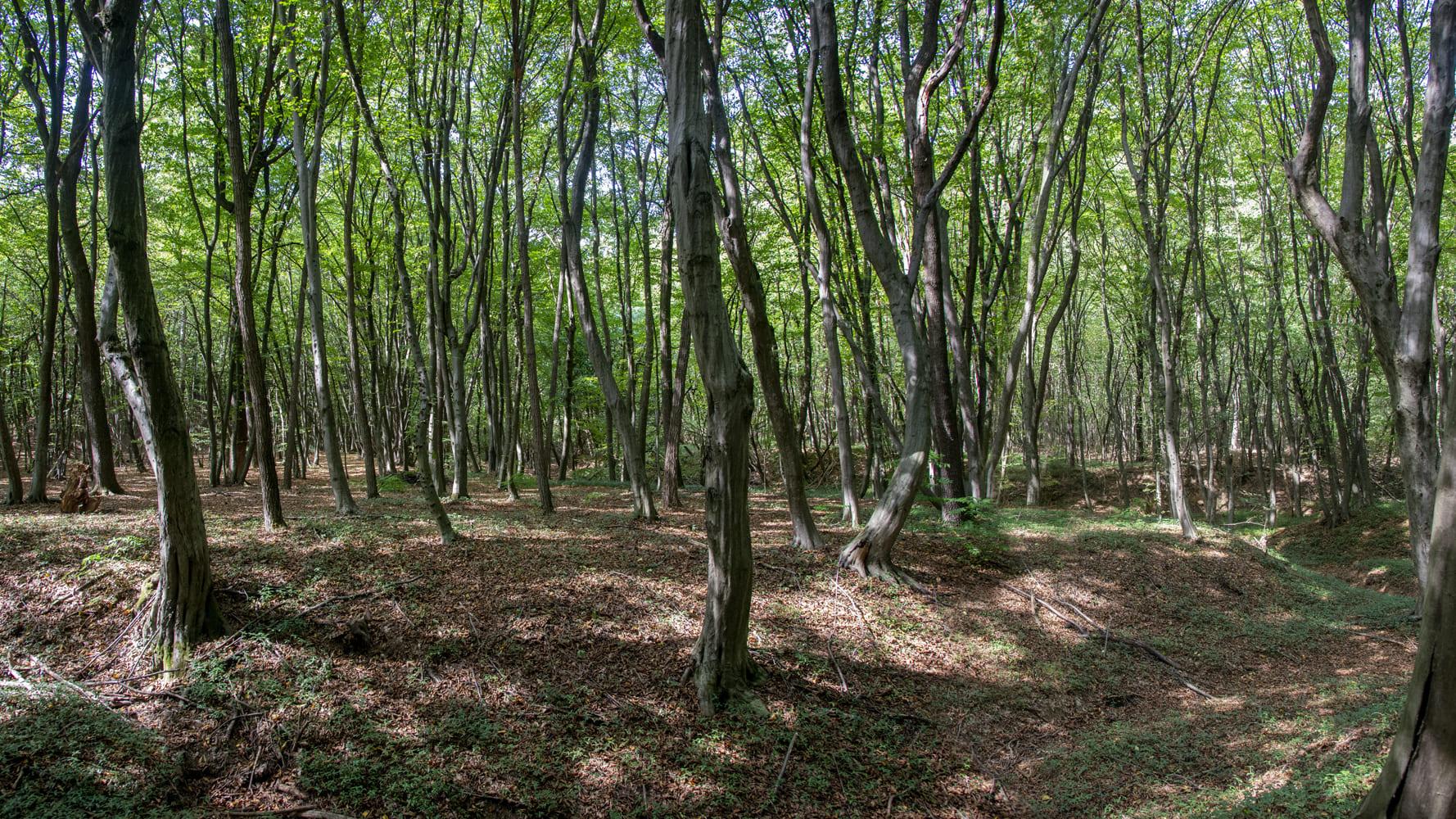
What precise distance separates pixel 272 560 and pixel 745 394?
465 centimetres

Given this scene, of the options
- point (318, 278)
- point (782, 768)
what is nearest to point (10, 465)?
point (318, 278)

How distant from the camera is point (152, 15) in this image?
1087 centimetres

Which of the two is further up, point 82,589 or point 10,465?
point 10,465

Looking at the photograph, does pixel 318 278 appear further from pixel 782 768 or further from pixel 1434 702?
pixel 1434 702

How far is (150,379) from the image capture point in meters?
4.57

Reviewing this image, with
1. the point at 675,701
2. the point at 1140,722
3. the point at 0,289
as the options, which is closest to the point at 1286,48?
the point at 1140,722

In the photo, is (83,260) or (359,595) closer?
(359,595)

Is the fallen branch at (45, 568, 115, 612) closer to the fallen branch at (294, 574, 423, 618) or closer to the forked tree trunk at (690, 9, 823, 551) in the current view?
the fallen branch at (294, 574, 423, 618)

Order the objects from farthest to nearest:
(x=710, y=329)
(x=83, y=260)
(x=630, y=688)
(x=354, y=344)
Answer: (x=354, y=344)
(x=83, y=260)
(x=630, y=688)
(x=710, y=329)

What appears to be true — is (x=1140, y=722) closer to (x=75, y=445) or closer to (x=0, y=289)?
(x=0, y=289)

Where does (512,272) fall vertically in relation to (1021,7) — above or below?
below

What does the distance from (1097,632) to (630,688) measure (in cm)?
509

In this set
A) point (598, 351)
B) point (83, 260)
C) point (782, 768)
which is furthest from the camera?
point (598, 351)

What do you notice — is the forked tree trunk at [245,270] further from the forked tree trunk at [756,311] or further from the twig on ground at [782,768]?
the twig on ground at [782,768]
